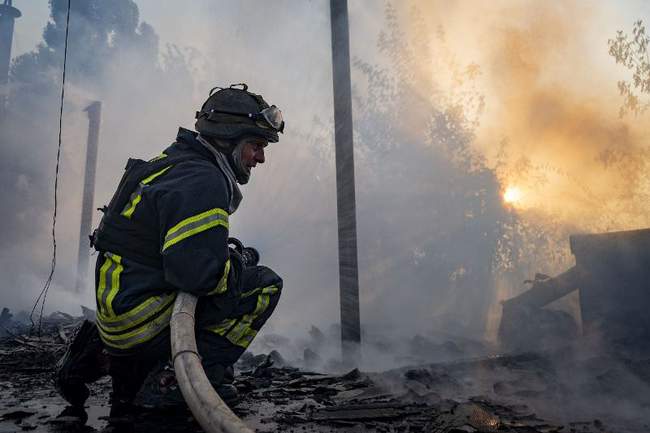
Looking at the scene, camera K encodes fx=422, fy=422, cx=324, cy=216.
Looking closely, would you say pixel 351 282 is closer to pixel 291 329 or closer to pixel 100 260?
pixel 100 260

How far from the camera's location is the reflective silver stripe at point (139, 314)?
2439 millimetres

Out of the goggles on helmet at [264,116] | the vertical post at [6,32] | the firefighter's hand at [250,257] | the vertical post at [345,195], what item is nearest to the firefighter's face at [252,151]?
the goggles on helmet at [264,116]

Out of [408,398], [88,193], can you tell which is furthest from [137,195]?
[88,193]

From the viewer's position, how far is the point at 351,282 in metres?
5.54

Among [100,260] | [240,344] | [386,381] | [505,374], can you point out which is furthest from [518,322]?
[100,260]

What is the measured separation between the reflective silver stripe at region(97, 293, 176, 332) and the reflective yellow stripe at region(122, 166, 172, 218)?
0.53 metres

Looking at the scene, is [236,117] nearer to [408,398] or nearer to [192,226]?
[192,226]

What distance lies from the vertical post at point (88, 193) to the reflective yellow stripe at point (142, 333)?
1974 centimetres

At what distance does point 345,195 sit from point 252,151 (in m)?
2.76

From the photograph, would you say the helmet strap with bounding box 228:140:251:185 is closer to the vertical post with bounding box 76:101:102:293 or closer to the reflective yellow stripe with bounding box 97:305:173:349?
the reflective yellow stripe with bounding box 97:305:173:349

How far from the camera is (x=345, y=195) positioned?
18.8 ft

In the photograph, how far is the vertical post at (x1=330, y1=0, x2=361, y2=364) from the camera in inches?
219

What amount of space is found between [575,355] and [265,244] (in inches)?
696

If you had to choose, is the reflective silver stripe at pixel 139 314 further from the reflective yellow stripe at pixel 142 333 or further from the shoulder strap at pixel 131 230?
the shoulder strap at pixel 131 230
